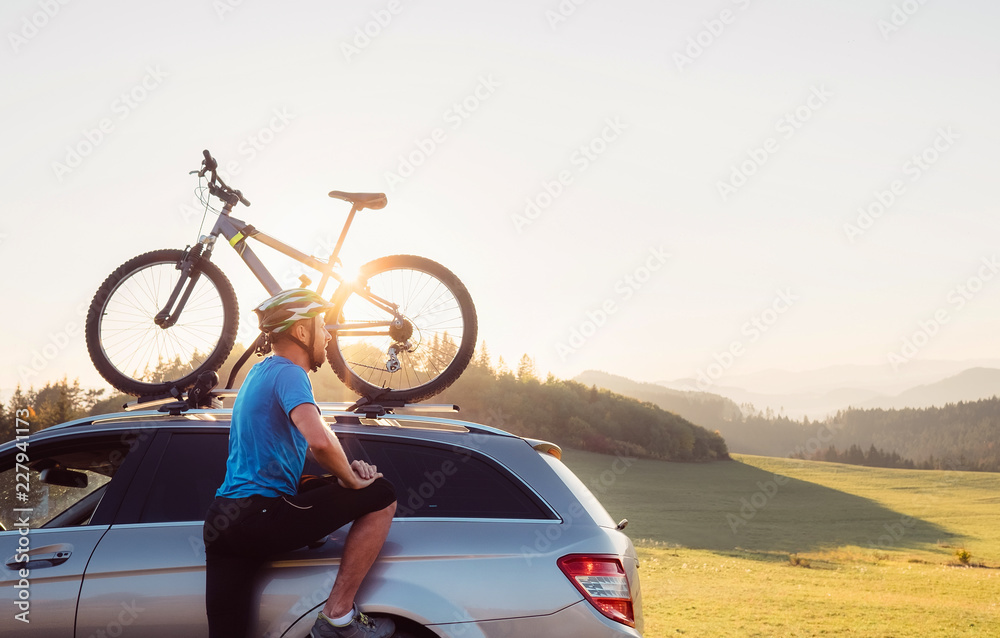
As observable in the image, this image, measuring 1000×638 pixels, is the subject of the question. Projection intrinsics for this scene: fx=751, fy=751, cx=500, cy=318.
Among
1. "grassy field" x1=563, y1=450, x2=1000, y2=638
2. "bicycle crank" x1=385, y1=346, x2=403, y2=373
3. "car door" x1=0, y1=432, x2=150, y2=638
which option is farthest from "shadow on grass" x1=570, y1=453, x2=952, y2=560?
"car door" x1=0, y1=432, x2=150, y2=638

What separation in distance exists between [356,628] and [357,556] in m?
0.28

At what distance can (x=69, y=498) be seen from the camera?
15.6 feet

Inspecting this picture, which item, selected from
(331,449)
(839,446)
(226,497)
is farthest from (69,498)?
(839,446)

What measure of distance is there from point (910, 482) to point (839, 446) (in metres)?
54.7

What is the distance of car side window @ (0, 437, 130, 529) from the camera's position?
3.84 m

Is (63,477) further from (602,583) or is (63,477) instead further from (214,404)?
(602,583)

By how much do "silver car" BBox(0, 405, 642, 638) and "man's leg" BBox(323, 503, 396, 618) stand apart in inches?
5.8

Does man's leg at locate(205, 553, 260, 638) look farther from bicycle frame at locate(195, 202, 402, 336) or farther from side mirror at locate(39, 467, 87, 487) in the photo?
bicycle frame at locate(195, 202, 402, 336)

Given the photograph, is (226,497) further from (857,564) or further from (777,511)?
(777,511)

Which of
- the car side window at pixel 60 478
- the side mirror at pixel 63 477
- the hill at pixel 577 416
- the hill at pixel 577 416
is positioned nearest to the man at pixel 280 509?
the car side window at pixel 60 478

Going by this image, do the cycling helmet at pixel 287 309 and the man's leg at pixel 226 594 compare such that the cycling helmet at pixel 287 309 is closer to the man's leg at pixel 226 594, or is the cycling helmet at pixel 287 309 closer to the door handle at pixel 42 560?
the man's leg at pixel 226 594

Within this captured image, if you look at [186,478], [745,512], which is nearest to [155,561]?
[186,478]

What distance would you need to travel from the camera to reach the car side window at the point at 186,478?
346 cm

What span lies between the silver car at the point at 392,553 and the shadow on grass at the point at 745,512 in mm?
44427
